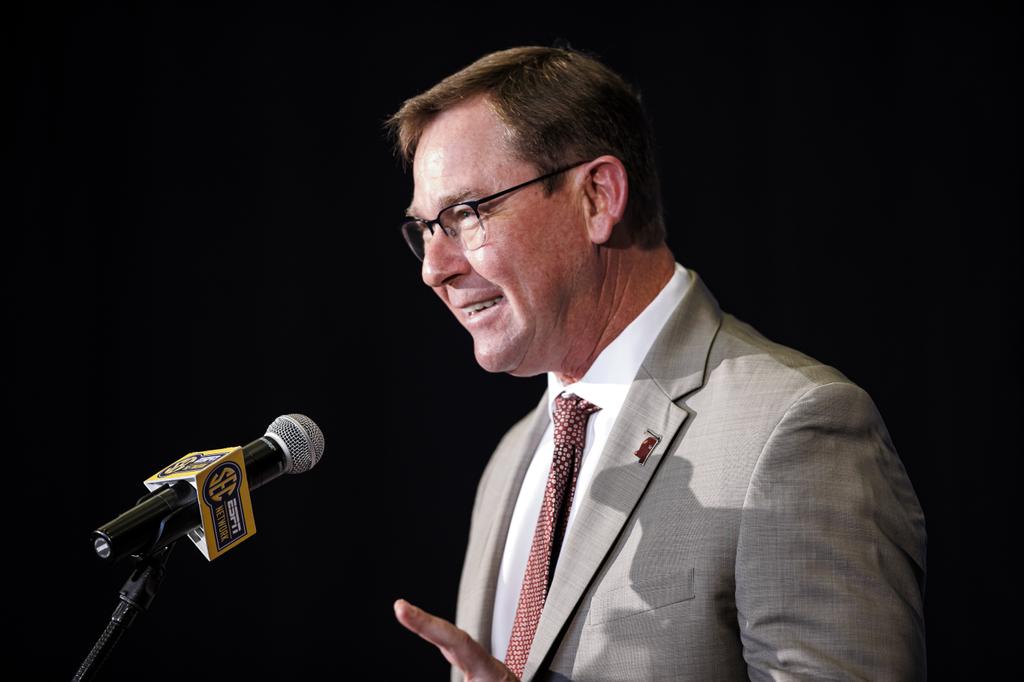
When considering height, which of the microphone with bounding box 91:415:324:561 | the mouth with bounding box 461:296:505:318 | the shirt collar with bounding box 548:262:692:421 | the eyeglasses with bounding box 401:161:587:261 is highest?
the eyeglasses with bounding box 401:161:587:261

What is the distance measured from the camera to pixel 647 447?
5.44 feet

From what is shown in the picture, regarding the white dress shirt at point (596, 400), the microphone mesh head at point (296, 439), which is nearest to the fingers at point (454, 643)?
the microphone mesh head at point (296, 439)

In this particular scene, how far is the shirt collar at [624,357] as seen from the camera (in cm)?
182

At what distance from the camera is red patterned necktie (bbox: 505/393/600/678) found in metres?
1.71

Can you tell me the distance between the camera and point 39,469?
3.09 m

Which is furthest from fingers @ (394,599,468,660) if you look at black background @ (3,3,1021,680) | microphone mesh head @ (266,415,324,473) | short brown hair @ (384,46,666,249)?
black background @ (3,3,1021,680)

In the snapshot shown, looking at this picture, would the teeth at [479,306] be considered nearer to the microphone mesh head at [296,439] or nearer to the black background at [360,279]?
the microphone mesh head at [296,439]

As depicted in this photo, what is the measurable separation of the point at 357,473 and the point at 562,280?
1681 mm

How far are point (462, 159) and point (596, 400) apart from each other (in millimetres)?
524

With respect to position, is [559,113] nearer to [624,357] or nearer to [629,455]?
[624,357]

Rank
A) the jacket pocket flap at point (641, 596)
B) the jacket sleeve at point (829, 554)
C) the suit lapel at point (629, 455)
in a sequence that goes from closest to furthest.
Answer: the jacket sleeve at point (829, 554)
the jacket pocket flap at point (641, 596)
the suit lapel at point (629, 455)

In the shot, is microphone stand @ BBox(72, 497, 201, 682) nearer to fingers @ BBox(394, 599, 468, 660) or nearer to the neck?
fingers @ BBox(394, 599, 468, 660)

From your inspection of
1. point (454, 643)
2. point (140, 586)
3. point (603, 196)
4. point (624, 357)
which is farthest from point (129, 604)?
point (603, 196)

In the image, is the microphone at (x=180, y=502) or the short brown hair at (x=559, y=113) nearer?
the microphone at (x=180, y=502)
